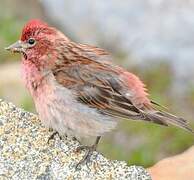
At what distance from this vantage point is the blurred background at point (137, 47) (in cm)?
1046

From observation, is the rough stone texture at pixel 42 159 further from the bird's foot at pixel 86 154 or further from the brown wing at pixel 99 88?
the brown wing at pixel 99 88

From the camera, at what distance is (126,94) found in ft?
23.7

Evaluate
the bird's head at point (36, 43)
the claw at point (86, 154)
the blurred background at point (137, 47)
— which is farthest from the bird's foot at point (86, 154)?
the blurred background at point (137, 47)

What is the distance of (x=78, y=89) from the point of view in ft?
23.4

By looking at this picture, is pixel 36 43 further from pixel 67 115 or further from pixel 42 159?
pixel 42 159

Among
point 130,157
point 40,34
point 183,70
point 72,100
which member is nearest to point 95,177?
point 72,100

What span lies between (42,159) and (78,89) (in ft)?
3.13

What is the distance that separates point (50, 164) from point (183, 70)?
539 centimetres

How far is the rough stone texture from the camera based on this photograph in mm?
6258

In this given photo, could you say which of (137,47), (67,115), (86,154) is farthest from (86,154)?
(137,47)

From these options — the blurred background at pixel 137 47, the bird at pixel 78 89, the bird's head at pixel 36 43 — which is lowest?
the blurred background at pixel 137 47

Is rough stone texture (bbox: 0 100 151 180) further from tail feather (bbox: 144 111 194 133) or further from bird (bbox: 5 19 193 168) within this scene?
tail feather (bbox: 144 111 194 133)

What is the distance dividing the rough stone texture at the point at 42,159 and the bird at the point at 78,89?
0.77 feet

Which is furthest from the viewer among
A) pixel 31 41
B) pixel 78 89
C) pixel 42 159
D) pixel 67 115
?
pixel 31 41
